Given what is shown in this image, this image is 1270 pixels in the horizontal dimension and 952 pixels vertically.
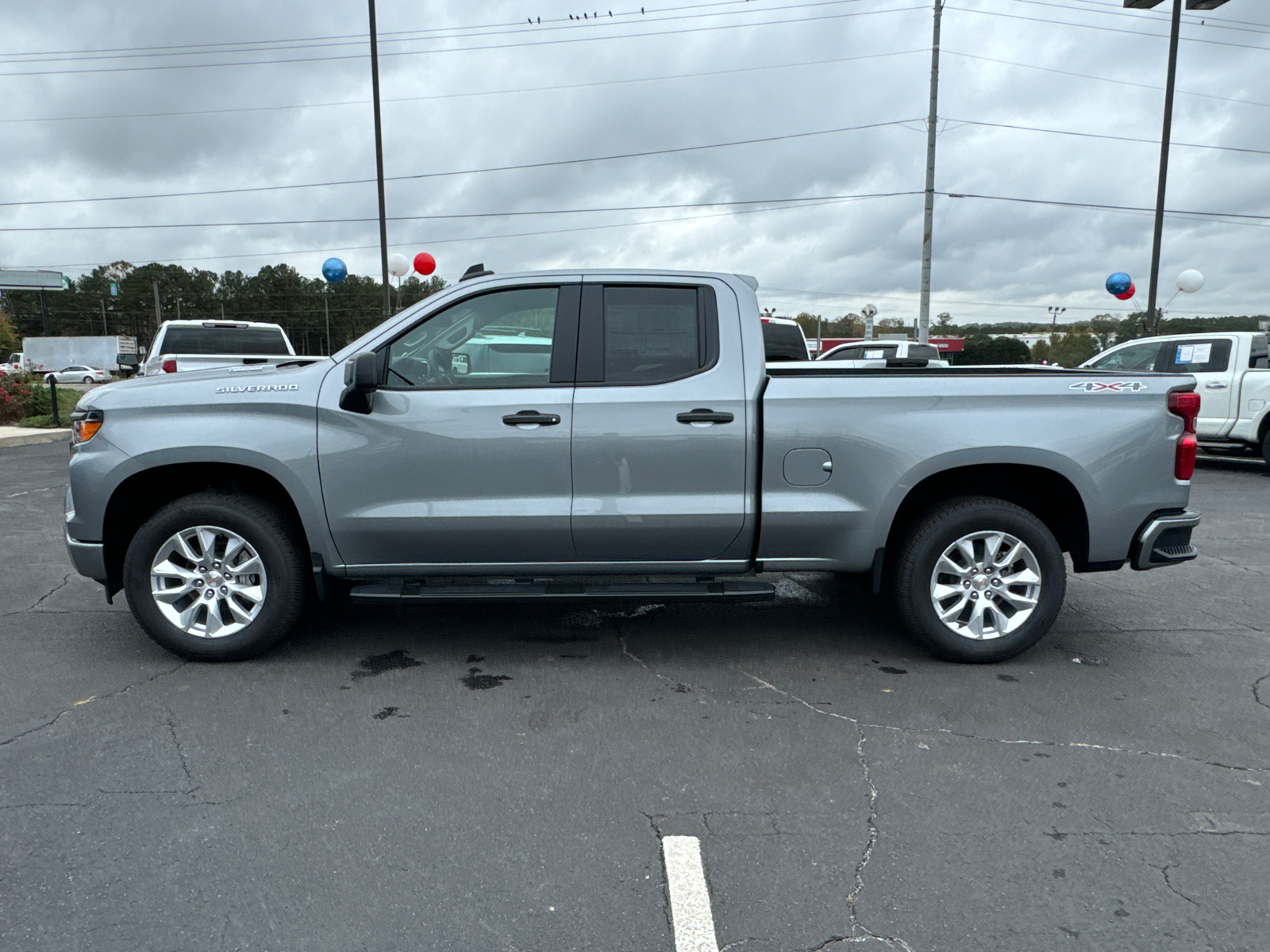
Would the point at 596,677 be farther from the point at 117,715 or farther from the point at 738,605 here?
the point at 117,715

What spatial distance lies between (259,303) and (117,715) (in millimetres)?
125260

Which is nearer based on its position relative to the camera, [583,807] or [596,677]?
[583,807]

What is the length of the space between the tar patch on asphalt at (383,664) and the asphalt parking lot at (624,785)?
23 millimetres

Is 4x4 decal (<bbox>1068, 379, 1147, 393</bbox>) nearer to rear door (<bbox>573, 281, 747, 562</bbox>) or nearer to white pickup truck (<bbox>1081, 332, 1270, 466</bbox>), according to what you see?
rear door (<bbox>573, 281, 747, 562</bbox>)

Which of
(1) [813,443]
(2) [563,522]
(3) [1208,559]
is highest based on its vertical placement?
(1) [813,443]

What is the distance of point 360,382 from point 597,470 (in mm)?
1174

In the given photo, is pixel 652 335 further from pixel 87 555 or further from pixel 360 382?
pixel 87 555

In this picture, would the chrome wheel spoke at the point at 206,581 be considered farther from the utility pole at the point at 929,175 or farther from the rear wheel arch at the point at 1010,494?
the utility pole at the point at 929,175

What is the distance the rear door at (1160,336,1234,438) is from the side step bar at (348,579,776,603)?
10209 mm

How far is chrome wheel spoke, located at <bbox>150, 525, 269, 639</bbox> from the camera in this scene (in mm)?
4398

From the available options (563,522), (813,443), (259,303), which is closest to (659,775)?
(563,522)

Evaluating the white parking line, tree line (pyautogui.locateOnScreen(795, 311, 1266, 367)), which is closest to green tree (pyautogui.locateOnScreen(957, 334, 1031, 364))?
tree line (pyautogui.locateOnScreen(795, 311, 1266, 367))

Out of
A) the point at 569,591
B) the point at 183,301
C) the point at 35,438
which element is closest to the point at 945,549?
the point at 569,591

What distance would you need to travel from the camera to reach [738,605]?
5.59 metres
